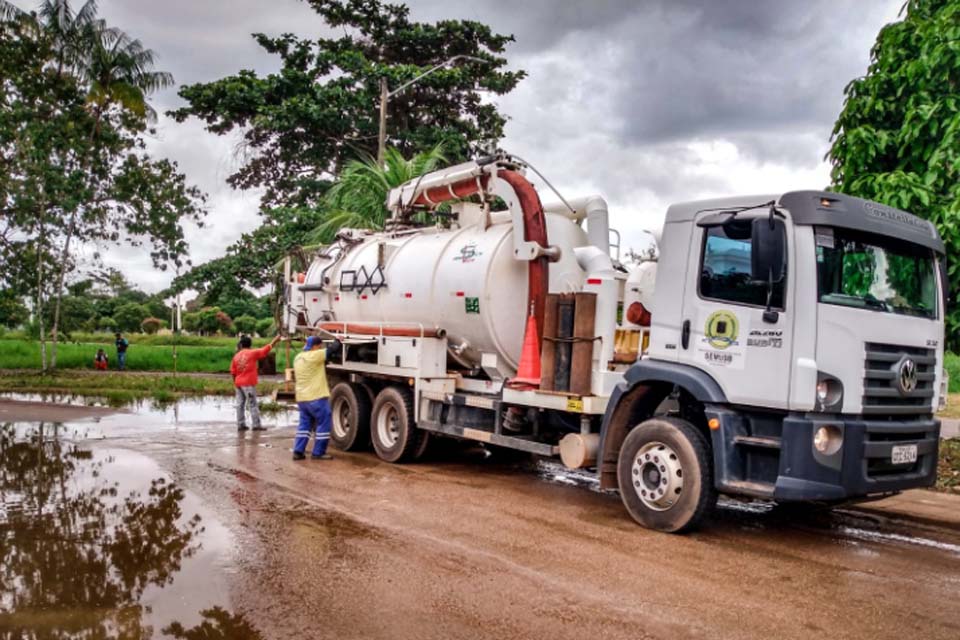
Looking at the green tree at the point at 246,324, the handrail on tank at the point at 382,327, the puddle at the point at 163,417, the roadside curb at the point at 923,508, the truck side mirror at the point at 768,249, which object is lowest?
the puddle at the point at 163,417

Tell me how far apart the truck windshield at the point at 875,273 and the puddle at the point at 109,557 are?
485 centimetres

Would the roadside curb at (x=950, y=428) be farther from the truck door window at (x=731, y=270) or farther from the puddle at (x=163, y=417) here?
the puddle at (x=163, y=417)

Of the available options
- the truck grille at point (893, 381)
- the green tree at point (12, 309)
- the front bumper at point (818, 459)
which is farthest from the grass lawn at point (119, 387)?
the truck grille at point (893, 381)

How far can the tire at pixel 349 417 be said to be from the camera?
38.6 ft

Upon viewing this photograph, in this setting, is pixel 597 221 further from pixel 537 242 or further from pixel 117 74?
pixel 117 74

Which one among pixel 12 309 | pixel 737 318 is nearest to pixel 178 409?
pixel 12 309

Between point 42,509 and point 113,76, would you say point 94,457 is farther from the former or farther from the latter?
point 113,76

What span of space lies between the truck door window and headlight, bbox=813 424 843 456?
3.19ft

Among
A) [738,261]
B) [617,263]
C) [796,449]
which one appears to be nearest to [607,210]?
[617,263]

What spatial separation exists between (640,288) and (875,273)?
2300 millimetres

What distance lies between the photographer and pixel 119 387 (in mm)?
22578

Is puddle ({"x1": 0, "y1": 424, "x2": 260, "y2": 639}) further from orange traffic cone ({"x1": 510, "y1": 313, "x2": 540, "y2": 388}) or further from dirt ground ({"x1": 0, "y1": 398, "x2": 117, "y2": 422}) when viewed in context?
dirt ground ({"x1": 0, "y1": 398, "x2": 117, "y2": 422})

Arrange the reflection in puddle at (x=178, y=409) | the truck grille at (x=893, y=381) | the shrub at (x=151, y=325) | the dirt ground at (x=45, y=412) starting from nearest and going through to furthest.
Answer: the truck grille at (x=893, y=381) → the dirt ground at (x=45, y=412) → the reflection in puddle at (x=178, y=409) → the shrub at (x=151, y=325)

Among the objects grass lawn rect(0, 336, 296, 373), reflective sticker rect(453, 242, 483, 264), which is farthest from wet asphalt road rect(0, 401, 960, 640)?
grass lawn rect(0, 336, 296, 373)
